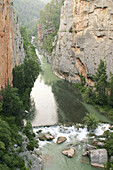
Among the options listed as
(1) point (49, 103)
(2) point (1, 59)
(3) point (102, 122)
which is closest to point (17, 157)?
(2) point (1, 59)

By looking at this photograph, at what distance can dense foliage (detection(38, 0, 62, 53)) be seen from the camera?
239 feet

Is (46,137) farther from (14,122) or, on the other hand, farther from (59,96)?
(59,96)

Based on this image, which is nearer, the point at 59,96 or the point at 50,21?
the point at 59,96

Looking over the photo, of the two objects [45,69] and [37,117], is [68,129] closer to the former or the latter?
[37,117]

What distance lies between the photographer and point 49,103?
3155cm

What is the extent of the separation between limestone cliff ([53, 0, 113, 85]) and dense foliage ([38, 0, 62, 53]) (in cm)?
2587

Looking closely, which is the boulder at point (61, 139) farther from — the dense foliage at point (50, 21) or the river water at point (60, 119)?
the dense foliage at point (50, 21)

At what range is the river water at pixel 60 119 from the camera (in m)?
17.7

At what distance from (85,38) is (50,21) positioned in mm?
46409

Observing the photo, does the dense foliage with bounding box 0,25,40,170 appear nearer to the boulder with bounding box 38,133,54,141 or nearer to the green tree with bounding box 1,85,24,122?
the green tree with bounding box 1,85,24,122

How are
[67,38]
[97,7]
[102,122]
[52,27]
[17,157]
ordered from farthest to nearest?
[52,27]
[67,38]
[97,7]
[102,122]
[17,157]

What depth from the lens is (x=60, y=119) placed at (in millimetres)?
25875

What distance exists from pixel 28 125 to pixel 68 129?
19.3 ft

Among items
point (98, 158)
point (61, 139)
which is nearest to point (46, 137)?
point (61, 139)
